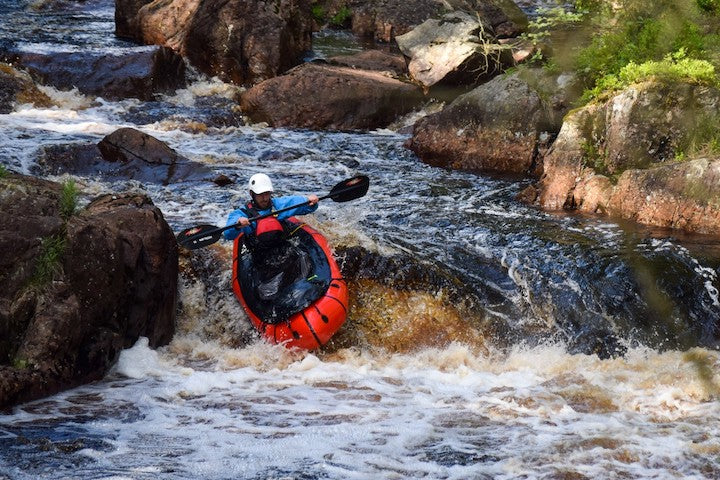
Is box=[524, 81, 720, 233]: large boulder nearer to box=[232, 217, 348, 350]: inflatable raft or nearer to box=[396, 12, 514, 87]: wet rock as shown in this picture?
box=[232, 217, 348, 350]: inflatable raft

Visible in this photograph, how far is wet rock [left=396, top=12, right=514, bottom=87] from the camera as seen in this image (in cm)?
1223

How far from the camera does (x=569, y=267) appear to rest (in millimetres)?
7043

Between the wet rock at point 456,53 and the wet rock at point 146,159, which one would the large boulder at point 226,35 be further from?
the wet rock at point 146,159

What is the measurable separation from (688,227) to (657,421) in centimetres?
326

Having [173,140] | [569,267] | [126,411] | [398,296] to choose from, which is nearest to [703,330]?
[569,267]

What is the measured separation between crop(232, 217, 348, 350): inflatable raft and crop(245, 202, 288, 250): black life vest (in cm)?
8

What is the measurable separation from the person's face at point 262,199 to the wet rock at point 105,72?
568 cm

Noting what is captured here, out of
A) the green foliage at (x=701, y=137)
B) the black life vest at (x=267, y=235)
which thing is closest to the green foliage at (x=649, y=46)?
the green foliage at (x=701, y=137)

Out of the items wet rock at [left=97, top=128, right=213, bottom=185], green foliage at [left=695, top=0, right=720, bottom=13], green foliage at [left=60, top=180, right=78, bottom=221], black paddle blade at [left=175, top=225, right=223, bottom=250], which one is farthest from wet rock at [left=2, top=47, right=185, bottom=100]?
green foliage at [left=695, top=0, right=720, bottom=13]

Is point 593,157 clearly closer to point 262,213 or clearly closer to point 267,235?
point 262,213

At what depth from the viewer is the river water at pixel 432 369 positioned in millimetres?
4430

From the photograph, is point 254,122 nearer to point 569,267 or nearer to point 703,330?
point 569,267

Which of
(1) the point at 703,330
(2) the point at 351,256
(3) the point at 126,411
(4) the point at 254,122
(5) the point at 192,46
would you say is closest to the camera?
(3) the point at 126,411

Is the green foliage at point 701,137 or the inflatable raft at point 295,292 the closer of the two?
the inflatable raft at point 295,292
